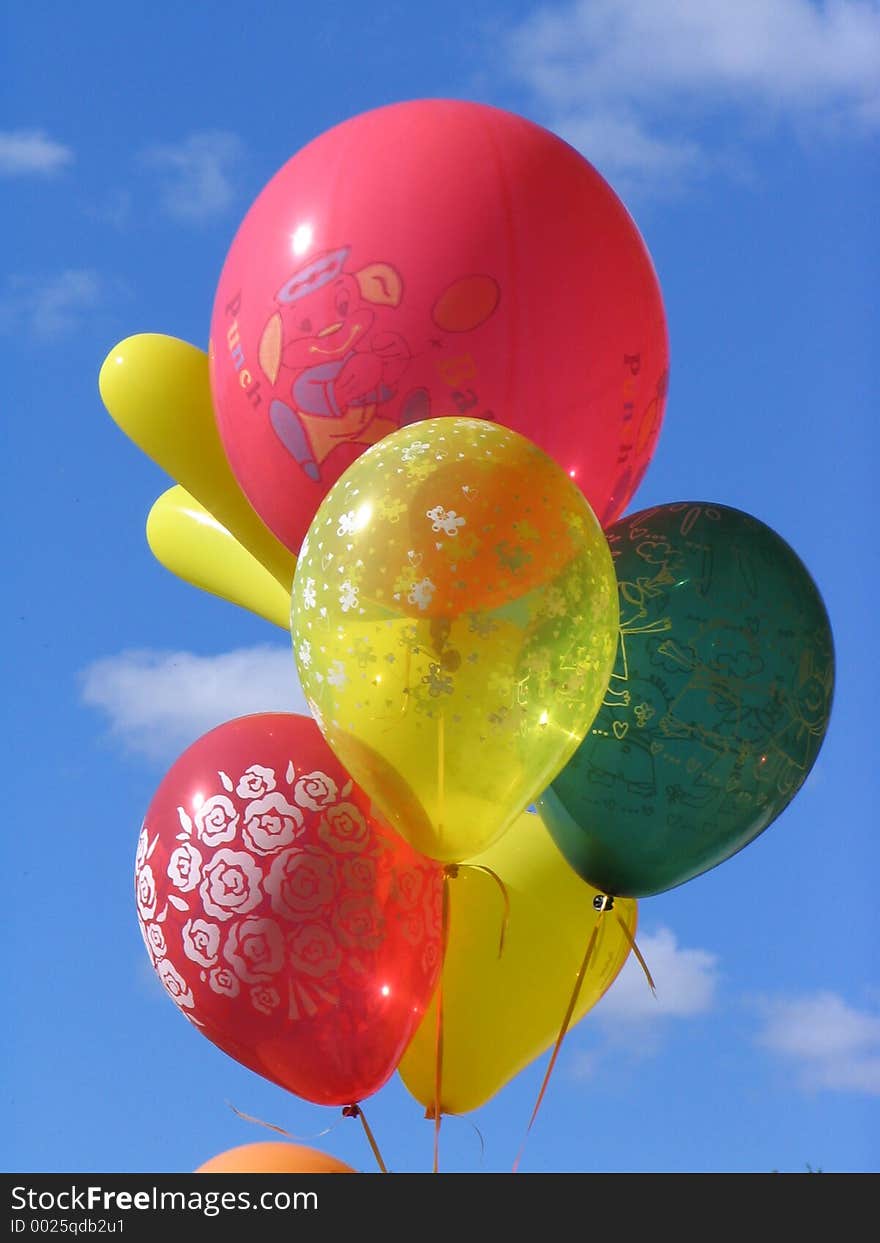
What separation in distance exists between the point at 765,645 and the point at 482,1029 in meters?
1.05

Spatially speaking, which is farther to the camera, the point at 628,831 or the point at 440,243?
the point at 628,831

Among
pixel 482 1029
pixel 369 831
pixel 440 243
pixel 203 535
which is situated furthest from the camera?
pixel 203 535

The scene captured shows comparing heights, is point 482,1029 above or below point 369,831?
below

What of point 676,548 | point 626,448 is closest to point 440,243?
point 626,448

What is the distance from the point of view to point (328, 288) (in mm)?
3309

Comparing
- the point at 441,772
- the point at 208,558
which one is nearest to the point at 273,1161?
the point at 441,772

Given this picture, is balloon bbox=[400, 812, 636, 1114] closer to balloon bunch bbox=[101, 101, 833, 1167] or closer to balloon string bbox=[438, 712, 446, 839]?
balloon bunch bbox=[101, 101, 833, 1167]

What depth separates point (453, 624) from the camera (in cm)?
293

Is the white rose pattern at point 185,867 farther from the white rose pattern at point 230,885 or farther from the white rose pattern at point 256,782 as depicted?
the white rose pattern at point 256,782

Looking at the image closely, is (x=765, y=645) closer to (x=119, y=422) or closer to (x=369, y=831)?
(x=369, y=831)

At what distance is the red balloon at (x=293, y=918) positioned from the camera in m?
3.44

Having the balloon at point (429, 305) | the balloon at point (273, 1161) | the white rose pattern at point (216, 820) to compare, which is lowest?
the balloon at point (273, 1161)

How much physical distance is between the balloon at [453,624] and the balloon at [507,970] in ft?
2.16

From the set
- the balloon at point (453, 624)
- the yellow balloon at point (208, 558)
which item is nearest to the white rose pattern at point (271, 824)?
the balloon at point (453, 624)
